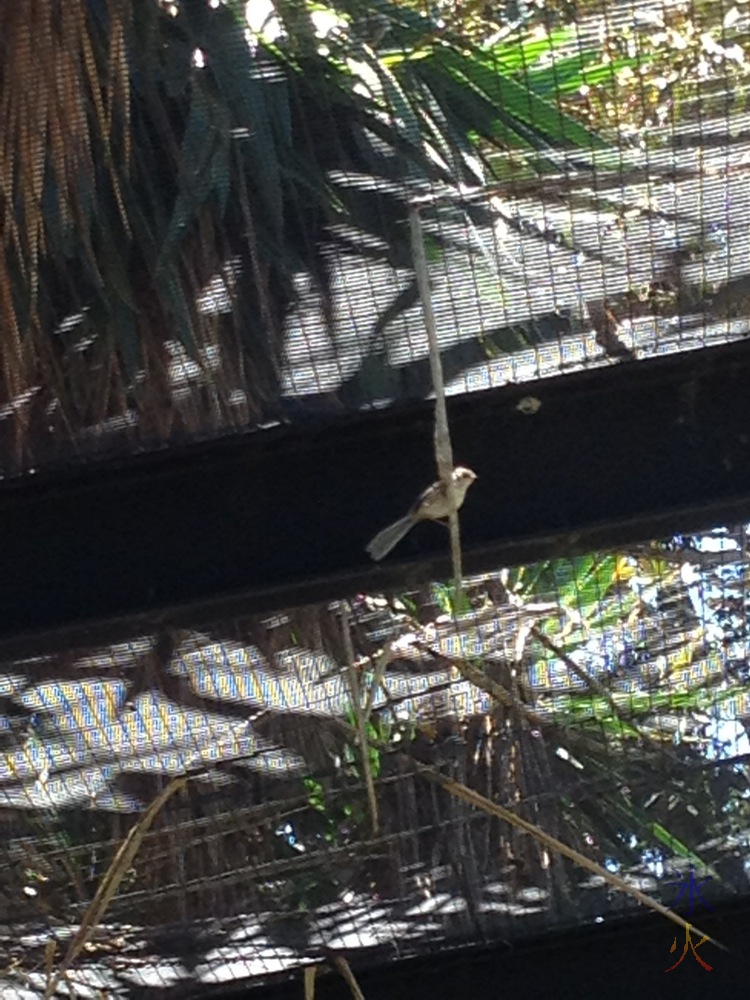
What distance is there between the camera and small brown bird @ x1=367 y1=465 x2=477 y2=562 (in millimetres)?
694

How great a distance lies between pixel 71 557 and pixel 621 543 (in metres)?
0.36

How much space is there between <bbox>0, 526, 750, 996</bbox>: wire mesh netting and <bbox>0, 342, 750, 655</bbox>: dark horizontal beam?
0.06 m

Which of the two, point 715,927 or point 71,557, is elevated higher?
point 71,557

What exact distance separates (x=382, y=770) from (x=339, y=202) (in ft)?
1.48

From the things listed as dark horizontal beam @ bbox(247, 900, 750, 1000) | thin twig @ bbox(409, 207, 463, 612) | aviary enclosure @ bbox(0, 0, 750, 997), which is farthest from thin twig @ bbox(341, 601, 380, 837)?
dark horizontal beam @ bbox(247, 900, 750, 1000)

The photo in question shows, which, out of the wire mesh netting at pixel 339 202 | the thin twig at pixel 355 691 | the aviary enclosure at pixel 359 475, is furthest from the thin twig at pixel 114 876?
the wire mesh netting at pixel 339 202

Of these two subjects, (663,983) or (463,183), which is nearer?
(463,183)

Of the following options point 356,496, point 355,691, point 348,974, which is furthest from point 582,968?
point 356,496

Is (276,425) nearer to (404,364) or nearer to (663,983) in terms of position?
(404,364)

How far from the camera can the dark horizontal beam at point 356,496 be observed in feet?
2.59

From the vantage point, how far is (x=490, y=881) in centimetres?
100

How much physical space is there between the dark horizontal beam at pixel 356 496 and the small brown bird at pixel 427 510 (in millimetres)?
58

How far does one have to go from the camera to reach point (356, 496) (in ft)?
2.62

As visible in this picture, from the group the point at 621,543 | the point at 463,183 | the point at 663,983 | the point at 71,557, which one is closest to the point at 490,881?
the point at 663,983
